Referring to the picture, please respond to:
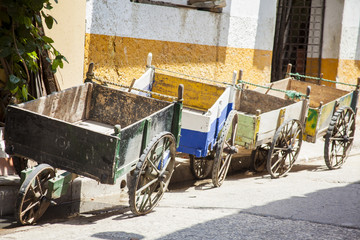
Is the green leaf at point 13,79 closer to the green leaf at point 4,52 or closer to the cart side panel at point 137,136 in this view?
the green leaf at point 4,52

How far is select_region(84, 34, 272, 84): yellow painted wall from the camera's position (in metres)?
8.42

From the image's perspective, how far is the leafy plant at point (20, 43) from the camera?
5945 mm

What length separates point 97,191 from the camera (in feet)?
21.3

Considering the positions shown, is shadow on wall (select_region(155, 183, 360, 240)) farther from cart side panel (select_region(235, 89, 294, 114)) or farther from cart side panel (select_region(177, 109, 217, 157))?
cart side panel (select_region(235, 89, 294, 114))

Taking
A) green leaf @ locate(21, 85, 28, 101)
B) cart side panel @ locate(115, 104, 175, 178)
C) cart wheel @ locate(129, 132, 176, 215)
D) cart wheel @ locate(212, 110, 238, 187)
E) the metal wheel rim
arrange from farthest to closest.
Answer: cart wheel @ locate(212, 110, 238, 187), green leaf @ locate(21, 85, 28, 101), the metal wheel rim, cart wheel @ locate(129, 132, 176, 215), cart side panel @ locate(115, 104, 175, 178)

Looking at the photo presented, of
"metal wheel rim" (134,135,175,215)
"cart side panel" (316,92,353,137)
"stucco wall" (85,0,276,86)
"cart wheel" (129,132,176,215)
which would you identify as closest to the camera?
"cart wheel" (129,132,176,215)

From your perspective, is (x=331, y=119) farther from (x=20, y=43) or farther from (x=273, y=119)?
(x=20, y=43)

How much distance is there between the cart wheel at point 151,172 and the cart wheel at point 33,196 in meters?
0.80

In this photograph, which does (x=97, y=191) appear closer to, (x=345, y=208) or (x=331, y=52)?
(x=345, y=208)

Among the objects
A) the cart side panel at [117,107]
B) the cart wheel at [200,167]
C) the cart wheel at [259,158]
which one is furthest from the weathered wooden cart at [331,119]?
the cart side panel at [117,107]

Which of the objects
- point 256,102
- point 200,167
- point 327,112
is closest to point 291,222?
point 200,167

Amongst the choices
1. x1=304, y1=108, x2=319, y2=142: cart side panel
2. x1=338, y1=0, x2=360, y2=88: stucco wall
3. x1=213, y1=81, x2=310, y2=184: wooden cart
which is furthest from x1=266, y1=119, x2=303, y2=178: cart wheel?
x1=338, y1=0, x2=360, y2=88: stucco wall

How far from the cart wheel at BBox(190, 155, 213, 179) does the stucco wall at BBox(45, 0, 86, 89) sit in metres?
1.96

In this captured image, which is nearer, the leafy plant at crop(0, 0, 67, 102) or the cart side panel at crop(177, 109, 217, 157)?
the leafy plant at crop(0, 0, 67, 102)
